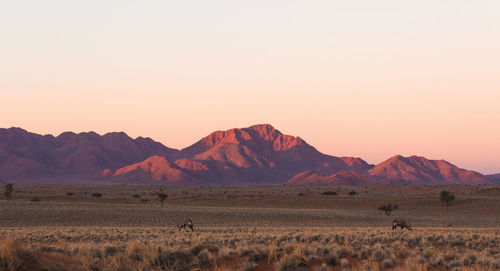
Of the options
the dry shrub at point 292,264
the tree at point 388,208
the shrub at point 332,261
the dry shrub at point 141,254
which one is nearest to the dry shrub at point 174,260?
the dry shrub at point 141,254

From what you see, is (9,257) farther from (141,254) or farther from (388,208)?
(388,208)

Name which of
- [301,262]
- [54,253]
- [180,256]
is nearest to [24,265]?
[54,253]

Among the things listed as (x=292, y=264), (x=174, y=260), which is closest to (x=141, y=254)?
(x=174, y=260)

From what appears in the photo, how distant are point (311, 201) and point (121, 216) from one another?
40418 millimetres

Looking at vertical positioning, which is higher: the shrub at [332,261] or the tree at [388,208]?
the shrub at [332,261]

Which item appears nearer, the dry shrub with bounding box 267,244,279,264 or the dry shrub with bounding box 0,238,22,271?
the dry shrub with bounding box 0,238,22,271

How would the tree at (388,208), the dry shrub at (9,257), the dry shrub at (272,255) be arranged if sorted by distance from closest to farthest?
the dry shrub at (9,257) → the dry shrub at (272,255) → the tree at (388,208)

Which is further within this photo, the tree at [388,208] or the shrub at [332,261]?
the tree at [388,208]

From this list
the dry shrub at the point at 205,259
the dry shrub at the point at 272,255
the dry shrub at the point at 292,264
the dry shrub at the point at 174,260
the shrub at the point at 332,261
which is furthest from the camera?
the shrub at the point at 332,261

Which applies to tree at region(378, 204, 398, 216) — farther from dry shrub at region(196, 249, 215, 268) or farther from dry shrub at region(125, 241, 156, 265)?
dry shrub at region(125, 241, 156, 265)

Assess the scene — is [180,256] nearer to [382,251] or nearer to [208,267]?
[208,267]

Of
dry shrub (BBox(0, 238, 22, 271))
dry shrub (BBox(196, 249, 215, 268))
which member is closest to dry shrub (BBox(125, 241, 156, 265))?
dry shrub (BBox(196, 249, 215, 268))

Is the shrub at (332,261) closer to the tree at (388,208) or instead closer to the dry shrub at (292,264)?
the dry shrub at (292,264)

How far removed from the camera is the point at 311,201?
82.2 metres
